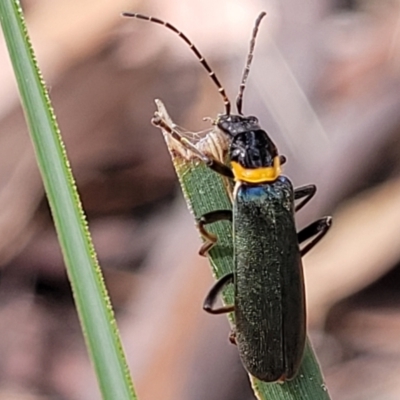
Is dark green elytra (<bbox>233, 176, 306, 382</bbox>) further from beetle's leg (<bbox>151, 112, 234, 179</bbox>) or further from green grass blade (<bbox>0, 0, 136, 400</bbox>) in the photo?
green grass blade (<bbox>0, 0, 136, 400</bbox>)


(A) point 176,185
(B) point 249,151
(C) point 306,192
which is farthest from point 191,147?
(A) point 176,185

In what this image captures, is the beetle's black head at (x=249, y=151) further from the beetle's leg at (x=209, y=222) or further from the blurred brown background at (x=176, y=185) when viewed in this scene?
the blurred brown background at (x=176, y=185)

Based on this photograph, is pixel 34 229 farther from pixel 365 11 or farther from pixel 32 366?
pixel 365 11

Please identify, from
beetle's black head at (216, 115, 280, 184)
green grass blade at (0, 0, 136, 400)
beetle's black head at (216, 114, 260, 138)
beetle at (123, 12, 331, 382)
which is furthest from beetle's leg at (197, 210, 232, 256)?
green grass blade at (0, 0, 136, 400)

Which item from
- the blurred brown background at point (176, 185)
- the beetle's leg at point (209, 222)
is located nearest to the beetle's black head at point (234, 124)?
the beetle's leg at point (209, 222)

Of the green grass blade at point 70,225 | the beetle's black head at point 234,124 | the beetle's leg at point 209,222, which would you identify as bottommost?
the green grass blade at point 70,225

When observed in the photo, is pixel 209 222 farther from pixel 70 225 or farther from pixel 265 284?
pixel 70 225
